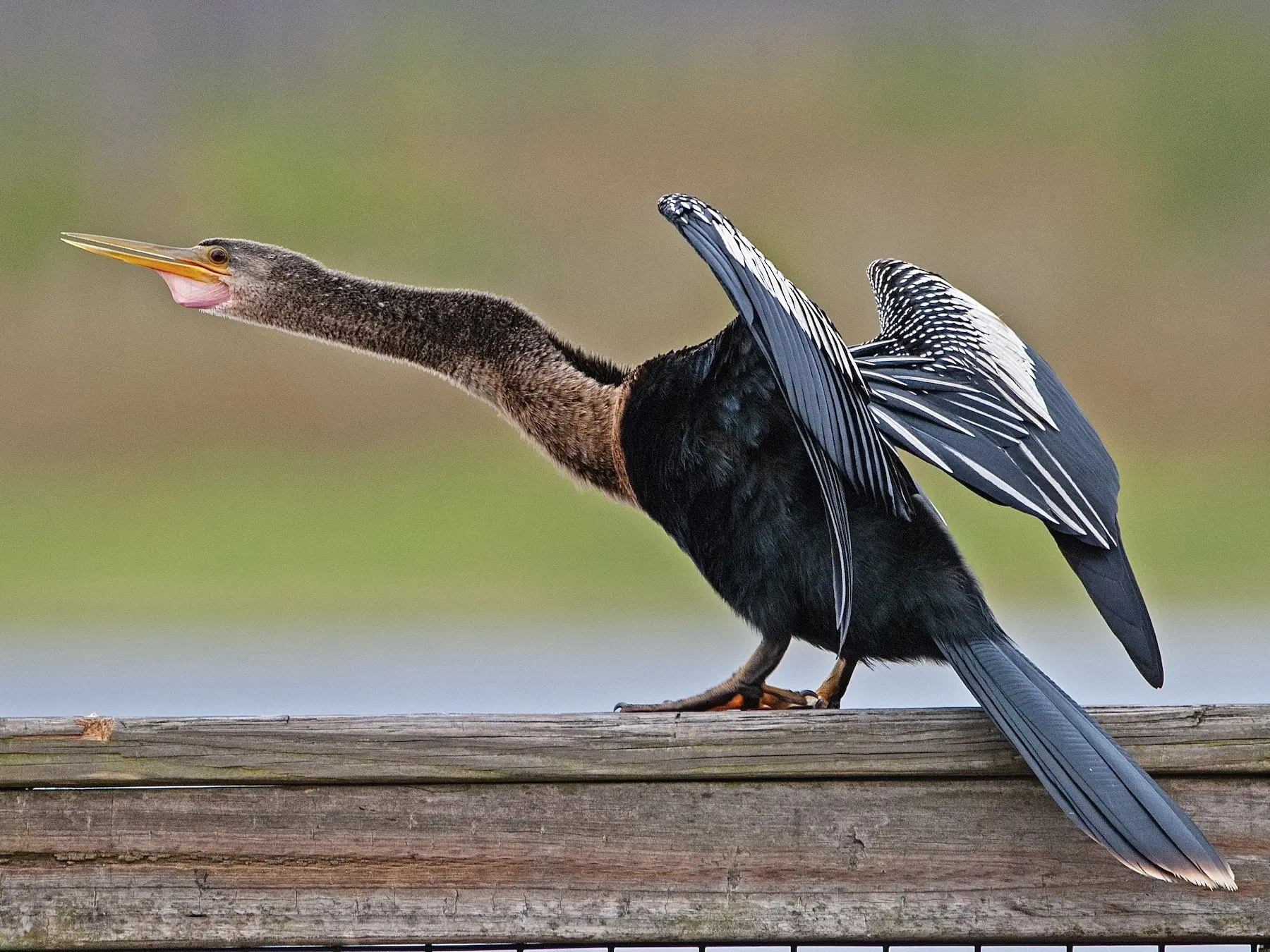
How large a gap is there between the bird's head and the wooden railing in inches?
38.9

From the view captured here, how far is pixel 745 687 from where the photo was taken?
5.11 feet

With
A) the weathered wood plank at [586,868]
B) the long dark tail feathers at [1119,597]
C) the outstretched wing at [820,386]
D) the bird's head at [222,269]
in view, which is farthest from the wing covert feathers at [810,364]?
the bird's head at [222,269]

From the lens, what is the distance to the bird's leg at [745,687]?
5.07 feet

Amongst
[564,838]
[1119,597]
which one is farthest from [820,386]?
[564,838]

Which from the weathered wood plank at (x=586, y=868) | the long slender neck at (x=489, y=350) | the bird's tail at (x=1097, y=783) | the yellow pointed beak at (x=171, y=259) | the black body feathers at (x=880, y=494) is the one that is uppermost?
the yellow pointed beak at (x=171, y=259)

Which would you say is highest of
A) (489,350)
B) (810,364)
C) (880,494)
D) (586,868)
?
(489,350)

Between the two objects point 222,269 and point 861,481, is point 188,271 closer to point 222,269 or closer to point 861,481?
point 222,269

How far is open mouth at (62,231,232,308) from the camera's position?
6.75 ft

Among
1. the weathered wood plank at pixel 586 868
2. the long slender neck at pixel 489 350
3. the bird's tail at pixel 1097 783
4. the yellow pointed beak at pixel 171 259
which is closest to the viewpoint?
the bird's tail at pixel 1097 783

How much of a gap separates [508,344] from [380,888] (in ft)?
2.96

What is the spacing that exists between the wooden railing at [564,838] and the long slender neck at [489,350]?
1.81 ft

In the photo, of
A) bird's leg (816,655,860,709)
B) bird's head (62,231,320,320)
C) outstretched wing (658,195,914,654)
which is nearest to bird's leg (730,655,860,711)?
bird's leg (816,655,860,709)

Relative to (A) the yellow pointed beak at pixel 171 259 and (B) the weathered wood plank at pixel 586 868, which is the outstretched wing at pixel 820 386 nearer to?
(B) the weathered wood plank at pixel 586 868

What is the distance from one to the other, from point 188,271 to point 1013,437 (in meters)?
1.31
